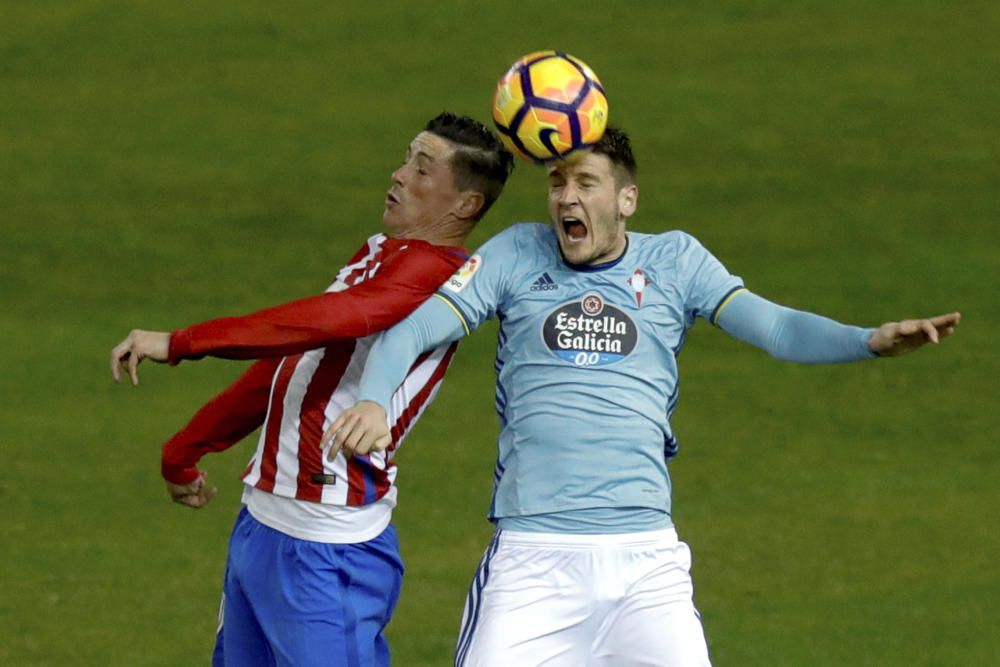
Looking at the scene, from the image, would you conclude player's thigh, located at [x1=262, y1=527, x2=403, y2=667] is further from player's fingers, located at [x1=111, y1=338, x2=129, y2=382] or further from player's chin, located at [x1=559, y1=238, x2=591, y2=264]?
player's chin, located at [x1=559, y1=238, x2=591, y2=264]

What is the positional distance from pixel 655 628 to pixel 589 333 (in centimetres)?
100

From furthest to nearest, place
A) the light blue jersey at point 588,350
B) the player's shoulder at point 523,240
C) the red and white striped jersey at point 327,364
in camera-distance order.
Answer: the player's shoulder at point 523,240 → the light blue jersey at point 588,350 → the red and white striped jersey at point 327,364

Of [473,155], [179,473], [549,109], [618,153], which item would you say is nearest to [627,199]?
[618,153]

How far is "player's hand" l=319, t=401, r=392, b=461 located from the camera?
5.95 metres

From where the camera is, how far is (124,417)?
14.5 m

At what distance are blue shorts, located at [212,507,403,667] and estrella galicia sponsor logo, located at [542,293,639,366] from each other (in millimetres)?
954

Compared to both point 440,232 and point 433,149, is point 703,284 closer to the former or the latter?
point 440,232

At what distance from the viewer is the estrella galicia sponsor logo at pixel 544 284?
21.5 feet

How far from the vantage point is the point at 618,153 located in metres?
6.66

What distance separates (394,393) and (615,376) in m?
0.74

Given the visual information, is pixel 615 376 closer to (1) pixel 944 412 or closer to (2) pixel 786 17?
(1) pixel 944 412

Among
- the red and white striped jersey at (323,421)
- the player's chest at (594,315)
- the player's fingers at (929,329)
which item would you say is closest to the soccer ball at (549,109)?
the player's chest at (594,315)

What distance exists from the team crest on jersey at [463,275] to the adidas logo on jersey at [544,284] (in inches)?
7.8

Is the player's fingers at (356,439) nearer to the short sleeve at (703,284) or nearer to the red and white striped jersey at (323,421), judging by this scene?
the red and white striped jersey at (323,421)
